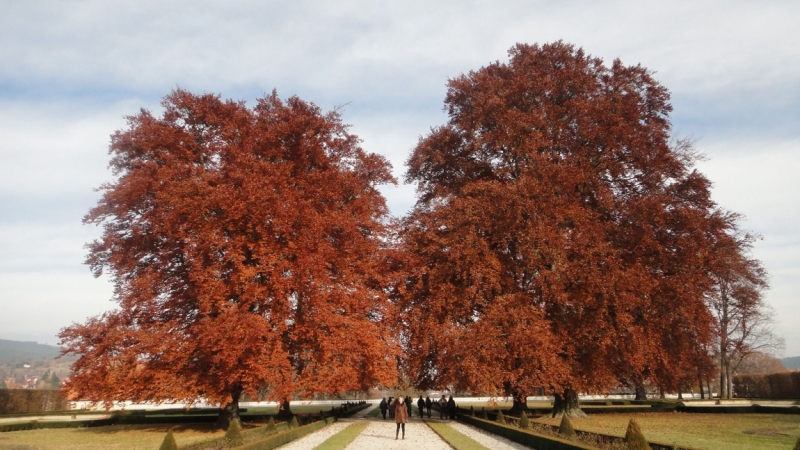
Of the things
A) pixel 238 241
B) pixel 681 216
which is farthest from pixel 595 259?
pixel 238 241

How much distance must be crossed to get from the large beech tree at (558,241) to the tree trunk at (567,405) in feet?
0.46

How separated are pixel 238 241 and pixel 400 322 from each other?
9.98 m

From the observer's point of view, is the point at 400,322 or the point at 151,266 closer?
the point at 151,266

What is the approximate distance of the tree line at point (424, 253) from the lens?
25.9 metres

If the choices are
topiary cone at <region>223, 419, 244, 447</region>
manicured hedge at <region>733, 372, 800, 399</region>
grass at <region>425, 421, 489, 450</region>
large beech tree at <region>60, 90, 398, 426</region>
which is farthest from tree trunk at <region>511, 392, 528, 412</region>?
manicured hedge at <region>733, 372, 800, 399</region>

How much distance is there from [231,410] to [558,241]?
18.8 metres

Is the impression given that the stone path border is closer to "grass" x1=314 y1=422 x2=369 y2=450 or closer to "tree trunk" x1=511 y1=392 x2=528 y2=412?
"grass" x1=314 y1=422 x2=369 y2=450

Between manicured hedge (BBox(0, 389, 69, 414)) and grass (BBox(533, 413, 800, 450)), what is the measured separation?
158ft

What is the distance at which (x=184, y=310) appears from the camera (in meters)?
28.6

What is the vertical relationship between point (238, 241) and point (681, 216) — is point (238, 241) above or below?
below

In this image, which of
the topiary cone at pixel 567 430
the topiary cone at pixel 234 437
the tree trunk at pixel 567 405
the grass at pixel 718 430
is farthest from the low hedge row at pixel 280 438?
the tree trunk at pixel 567 405

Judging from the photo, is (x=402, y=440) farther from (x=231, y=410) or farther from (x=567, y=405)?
(x=567, y=405)

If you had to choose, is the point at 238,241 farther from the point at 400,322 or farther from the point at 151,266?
the point at 400,322

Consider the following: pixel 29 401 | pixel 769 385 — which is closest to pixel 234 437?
pixel 29 401
